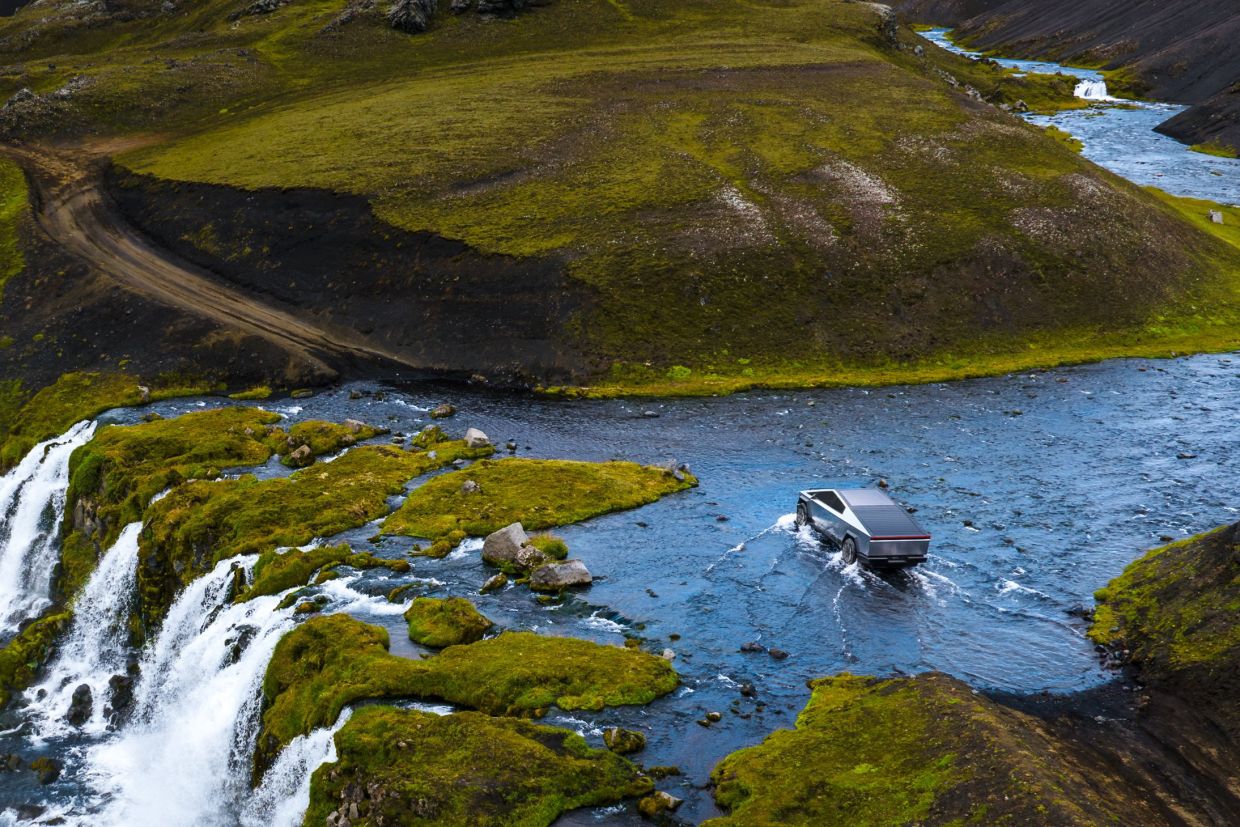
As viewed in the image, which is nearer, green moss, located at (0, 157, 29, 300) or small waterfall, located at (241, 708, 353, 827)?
small waterfall, located at (241, 708, 353, 827)

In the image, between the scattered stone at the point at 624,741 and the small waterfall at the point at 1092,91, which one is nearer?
the scattered stone at the point at 624,741

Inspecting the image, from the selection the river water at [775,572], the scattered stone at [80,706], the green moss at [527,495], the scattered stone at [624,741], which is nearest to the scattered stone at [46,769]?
the river water at [775,572]

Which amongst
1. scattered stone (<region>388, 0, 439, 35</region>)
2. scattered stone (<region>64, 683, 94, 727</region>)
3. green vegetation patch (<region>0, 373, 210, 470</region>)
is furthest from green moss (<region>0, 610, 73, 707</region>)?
scattered stone (<region>388, 0, 439, 35</region>)

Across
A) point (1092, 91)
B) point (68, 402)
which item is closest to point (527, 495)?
point (68, 402)

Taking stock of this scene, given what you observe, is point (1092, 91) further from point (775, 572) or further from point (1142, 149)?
point (775, 572)

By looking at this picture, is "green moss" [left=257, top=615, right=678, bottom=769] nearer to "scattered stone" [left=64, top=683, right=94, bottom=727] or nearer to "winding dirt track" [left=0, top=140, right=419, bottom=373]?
"scattered stone" [left=64, top=683, right=94, bottom=727]

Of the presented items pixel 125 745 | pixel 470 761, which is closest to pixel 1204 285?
pixel 470 761

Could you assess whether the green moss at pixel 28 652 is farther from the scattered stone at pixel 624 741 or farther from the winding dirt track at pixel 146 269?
the scattered stone at pixel 624 741
